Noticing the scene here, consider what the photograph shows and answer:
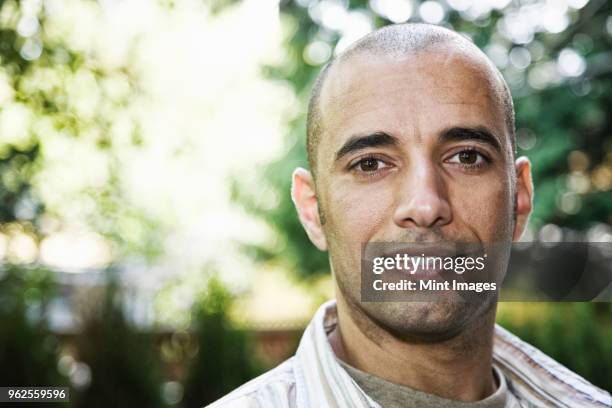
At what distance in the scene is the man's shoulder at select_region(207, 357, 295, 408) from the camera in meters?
1.11

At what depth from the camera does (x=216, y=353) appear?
3.11m

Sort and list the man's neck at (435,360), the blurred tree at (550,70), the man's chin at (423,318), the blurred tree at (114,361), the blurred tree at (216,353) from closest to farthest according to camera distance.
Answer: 1. the man's chin at (423,318)
2. the man's neck at (435,360)
3. the blurred tree at (114,361)
4. the blurred tree at (216,353)
5. the blurred tree at (550,70)

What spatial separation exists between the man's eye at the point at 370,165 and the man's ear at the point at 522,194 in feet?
1.07

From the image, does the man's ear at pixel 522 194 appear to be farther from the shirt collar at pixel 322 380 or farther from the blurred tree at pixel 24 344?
the blurred tree at pixel 24 344

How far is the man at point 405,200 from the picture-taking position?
1.12 meters

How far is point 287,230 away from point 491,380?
14.9 ft

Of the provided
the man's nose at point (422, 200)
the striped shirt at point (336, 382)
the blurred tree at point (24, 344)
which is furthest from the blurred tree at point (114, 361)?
the man's nose at point (422, 200)

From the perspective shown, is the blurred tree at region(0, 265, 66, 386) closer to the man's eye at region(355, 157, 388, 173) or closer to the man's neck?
the man's neck

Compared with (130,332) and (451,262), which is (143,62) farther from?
(451,262)

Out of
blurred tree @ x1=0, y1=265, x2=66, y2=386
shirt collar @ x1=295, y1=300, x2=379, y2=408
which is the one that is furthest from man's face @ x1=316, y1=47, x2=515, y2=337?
blurred tree @ x1=0, y1=265, x2=66, y2=386

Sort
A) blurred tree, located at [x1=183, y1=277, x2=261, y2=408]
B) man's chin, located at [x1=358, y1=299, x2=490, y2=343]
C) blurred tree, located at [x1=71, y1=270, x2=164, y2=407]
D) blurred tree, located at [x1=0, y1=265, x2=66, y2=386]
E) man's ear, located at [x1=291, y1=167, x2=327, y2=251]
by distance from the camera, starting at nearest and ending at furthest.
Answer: man's chin, located at [x1=358, y1=299, x2=490, y2=343], man's ear, located at [x1=291, y1=167, x2=327, y2=251], blurred tree, located at [x1=0, y1=265, x2=66, y2=386], blurred tree, located at [x1=71, y1=270, x2=164, y2=407], blurred tree, located at [x1=183, y1=277, x2=261, y2=408]

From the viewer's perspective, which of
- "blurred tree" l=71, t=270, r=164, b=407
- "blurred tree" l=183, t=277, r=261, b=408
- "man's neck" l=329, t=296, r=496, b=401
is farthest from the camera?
"blurred tree" l=183, t=277, r=261, b=408

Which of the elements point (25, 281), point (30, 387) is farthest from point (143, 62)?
point (30, 387)

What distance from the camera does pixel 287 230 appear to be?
5777 millimetres
